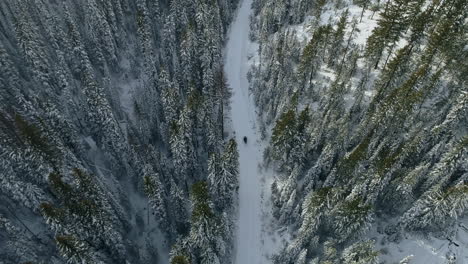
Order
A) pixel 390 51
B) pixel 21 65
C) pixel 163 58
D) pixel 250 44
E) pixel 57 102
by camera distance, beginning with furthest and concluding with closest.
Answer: pixel 250 44 < pixel 163 58 < pixel 21 65 < pixel 57 102 < pixel 390 51

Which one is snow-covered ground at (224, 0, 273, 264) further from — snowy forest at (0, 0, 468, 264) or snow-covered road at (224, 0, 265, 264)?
snowy forest at (0, 0, 468, 264)

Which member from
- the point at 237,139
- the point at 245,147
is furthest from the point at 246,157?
the point at 237,139

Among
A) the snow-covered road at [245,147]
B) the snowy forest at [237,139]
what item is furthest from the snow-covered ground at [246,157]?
the snowy forest at [237,139]

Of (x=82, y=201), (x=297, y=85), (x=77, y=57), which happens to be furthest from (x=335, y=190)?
(x=77, y=57)

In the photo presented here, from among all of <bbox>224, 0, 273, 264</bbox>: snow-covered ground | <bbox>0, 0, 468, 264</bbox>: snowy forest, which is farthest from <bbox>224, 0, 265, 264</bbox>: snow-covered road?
<bbox>0, 0, 468, 264</bbox>: snowy forest

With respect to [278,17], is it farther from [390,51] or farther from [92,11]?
[92,11]
